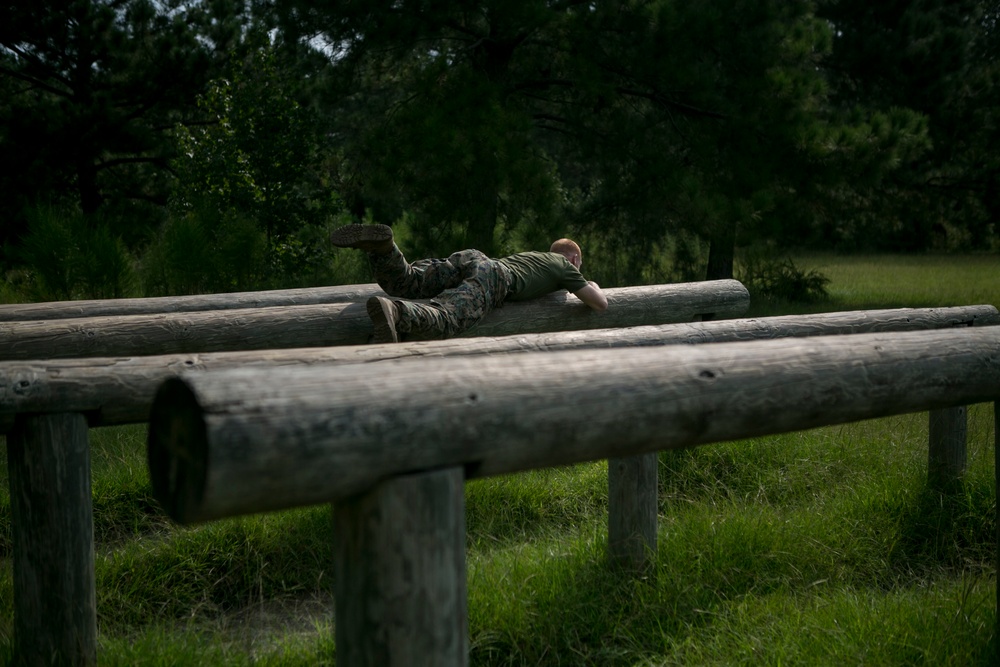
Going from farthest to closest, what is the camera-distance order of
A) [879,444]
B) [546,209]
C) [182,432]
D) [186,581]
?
[546,209] < [879,444] < [186,581] < [182,432]

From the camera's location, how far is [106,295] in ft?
Result: 28.2

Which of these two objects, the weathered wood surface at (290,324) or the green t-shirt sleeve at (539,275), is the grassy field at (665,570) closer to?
the weathered wood surface at (290,324)

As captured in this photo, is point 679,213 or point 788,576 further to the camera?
point 679,213

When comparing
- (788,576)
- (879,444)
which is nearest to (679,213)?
(879,444)

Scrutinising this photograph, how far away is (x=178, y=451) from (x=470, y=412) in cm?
56

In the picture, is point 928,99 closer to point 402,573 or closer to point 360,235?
point 360,235

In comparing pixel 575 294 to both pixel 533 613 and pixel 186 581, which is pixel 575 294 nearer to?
pixel 533 613

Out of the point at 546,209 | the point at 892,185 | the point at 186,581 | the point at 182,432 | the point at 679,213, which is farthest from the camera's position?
the point at 892,185

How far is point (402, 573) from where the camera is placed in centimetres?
176

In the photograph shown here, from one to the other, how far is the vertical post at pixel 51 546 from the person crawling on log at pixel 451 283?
140 cm

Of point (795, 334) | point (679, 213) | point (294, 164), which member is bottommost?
point (795, 334)

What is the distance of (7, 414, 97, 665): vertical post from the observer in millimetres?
2939

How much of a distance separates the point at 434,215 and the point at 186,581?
21.2 feet

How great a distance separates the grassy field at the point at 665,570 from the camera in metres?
3.11
